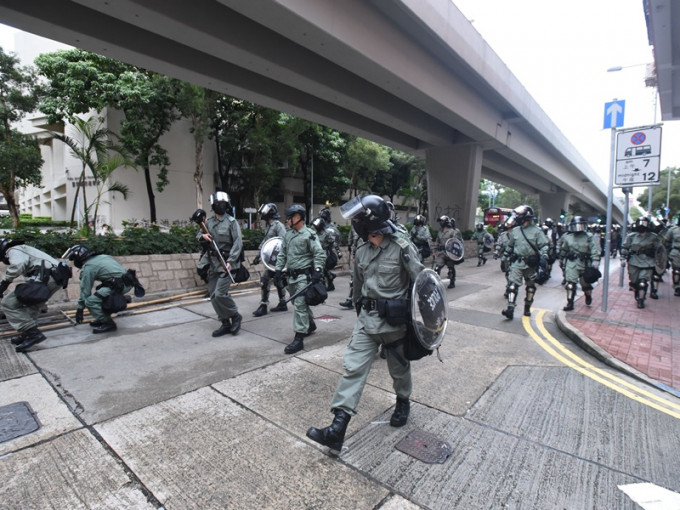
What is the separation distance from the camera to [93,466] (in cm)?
246

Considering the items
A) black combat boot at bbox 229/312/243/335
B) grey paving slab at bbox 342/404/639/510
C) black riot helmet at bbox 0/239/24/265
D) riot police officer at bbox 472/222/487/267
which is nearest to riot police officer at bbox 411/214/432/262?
black combat boot at bbox 229/312/243/335

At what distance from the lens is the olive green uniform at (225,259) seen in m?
5.34

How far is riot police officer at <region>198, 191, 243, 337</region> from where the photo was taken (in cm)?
534

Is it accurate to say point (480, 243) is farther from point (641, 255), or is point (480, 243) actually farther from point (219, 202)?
point (219, 202)

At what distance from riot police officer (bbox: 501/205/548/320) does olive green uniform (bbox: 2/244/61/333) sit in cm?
705

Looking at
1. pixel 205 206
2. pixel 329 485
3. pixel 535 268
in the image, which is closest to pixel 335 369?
pixel 329 485

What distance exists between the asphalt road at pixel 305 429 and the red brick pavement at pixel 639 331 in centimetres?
47

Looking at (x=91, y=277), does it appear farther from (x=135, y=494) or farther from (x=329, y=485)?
(x=329, y=485)

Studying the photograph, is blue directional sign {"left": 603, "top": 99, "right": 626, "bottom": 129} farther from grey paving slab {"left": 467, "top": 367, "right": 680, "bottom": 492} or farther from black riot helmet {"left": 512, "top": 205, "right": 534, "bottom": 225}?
grey paving slab {"left": 467, "top": 367, "right": 680, "bottom": 492}

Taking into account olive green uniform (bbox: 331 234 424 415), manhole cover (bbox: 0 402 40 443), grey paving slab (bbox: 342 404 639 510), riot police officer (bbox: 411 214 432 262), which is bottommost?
grey paving slab (bbox: 342 404 639 510)

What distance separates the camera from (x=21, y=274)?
476 centimetres

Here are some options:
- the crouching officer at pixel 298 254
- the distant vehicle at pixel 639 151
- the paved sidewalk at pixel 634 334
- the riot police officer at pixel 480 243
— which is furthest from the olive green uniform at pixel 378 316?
the riot police officer at pixel 480 243

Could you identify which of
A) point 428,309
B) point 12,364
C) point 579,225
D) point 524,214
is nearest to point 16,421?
point 12,364

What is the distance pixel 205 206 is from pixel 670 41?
20.7 metres
